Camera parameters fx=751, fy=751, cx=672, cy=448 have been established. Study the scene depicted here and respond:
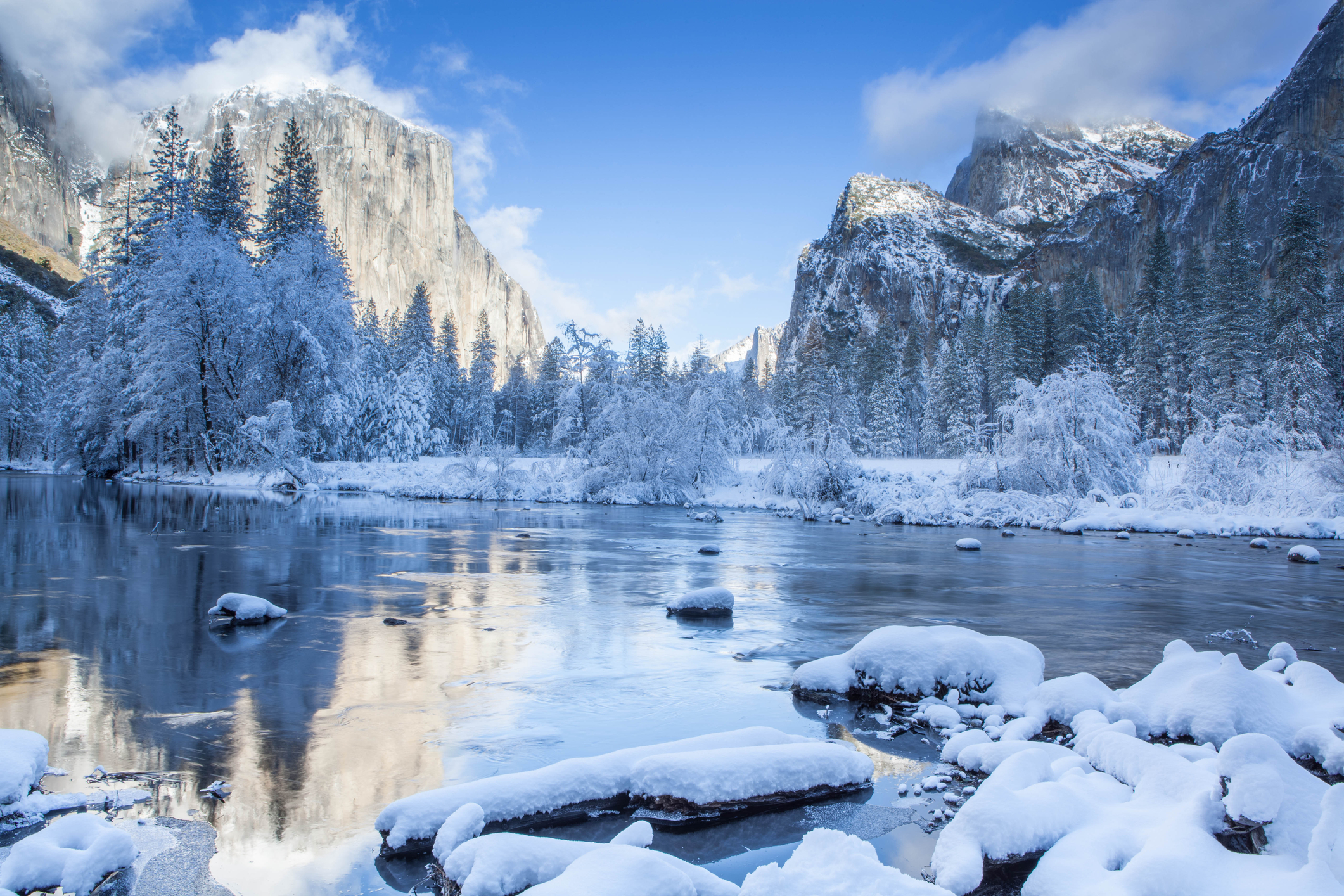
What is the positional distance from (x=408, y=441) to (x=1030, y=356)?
4515 centimetres

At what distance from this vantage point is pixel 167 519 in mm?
20188

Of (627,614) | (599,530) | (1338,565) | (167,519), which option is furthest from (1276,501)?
(167,519)

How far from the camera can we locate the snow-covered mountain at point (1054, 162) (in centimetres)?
16188

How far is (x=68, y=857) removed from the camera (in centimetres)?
323

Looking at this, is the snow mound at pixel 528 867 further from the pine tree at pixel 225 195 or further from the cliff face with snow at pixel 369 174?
the cliff face with snow at pixel 369 174

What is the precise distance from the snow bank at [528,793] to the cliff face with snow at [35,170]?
8099 inches

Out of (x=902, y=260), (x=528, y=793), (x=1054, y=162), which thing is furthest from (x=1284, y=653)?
(x=1054, y=162)

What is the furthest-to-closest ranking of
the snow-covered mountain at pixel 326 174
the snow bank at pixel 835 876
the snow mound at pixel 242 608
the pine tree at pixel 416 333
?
the snow-covered mountain at pixel 326 174
the pine tree at pixel 416 333
the snow mound at pixel 242 608
the snow bank at pixel 835 876

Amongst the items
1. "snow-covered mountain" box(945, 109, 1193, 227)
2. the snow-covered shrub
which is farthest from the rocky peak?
the snow-covered shrub

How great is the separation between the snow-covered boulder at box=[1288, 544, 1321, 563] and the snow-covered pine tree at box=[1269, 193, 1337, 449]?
1541 cm

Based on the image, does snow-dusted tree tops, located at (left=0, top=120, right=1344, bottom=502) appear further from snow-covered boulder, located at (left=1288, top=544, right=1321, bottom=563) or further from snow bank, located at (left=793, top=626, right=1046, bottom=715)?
snow bank, located at (left=793, top=626, right=1046, bottom=715)

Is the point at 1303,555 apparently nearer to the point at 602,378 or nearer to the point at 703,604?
the point at 703,604

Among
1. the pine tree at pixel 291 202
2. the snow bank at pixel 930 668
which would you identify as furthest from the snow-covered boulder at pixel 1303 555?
the pine tree at pixel 291 202

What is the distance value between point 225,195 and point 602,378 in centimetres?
2495
